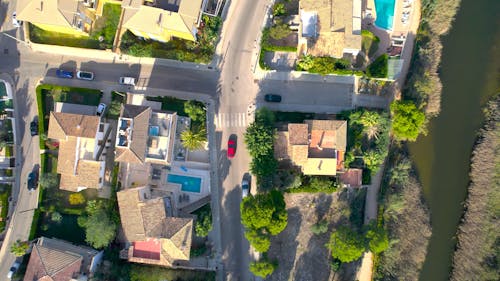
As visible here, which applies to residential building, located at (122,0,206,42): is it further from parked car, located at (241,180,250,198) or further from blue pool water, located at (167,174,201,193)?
parked car, located at (241,180,250,198)

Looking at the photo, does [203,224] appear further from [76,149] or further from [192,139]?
[76,149]

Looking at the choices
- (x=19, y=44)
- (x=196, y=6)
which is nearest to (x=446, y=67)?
(x=196, y=6)

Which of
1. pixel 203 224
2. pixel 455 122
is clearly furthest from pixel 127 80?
pixel 455 122

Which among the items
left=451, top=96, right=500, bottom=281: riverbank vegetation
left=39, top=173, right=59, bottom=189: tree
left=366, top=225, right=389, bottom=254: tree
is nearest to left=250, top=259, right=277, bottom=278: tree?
left=366, top=225, right=389, bottom=254: tree

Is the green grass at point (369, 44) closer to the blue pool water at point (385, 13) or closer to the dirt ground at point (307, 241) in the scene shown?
the blue pool water at point (385, 13)

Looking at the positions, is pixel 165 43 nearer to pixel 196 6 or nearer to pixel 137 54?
pixel 137 54

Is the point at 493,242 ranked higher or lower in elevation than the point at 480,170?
lower
